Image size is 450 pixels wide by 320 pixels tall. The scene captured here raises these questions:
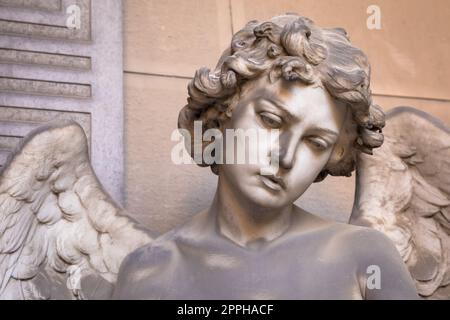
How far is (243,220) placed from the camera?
3.45 m

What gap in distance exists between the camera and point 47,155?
366 cm

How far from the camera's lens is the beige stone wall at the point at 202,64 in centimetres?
426

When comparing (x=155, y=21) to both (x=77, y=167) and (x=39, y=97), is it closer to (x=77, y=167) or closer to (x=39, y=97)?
(x=39, y=97)

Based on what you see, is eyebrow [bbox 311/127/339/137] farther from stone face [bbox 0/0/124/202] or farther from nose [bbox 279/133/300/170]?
stone face [bbox 0/0/124/202]

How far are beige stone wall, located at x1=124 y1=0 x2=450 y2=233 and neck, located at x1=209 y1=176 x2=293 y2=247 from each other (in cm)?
73

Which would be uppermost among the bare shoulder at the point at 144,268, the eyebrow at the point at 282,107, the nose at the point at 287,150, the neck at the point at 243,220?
the eyebrow at the point at 282,107

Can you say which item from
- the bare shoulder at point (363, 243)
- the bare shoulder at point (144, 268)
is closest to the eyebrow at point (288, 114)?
the bare shoulder at point (363, 243)

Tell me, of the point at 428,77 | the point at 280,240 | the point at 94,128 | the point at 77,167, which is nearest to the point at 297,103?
the point at 280,240

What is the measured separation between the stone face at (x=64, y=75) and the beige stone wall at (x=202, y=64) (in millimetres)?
69

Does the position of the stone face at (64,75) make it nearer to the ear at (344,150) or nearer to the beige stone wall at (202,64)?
the beige stone wall at (202,64)

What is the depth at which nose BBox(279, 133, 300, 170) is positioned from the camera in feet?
10.8

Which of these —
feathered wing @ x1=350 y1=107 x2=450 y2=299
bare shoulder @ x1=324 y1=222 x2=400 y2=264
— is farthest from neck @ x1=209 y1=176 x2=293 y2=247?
feathered wing @ x1=350 y1=107 x2=450 y2=299

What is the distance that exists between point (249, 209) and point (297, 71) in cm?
36

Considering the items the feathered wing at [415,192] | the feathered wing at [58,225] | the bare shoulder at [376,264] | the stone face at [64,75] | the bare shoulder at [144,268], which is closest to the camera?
the bare shoulder at [376,264]
